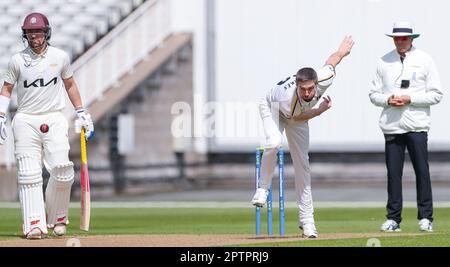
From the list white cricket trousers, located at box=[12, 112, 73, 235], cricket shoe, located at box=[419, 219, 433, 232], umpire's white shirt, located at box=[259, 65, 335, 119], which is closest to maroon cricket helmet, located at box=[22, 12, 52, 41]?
white cricket trousers, located at box=[12, 112, 73, 235]

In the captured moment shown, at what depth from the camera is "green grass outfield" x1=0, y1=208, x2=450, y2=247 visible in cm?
1154

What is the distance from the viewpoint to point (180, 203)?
21.0 meters

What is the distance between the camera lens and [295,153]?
1213 centimetres

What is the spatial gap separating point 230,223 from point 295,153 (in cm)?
377

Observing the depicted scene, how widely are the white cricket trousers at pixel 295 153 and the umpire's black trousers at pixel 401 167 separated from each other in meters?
1.48

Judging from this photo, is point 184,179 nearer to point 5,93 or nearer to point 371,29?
point 371,29

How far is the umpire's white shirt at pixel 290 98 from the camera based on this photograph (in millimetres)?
11555

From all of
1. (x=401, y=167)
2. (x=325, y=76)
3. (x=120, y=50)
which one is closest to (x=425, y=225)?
(x=401, y=167)

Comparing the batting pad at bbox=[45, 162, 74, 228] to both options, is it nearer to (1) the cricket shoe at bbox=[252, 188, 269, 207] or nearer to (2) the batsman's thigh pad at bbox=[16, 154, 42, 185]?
(2) the batsman's thigh pad at bbox=[16, 154, 42, 185]

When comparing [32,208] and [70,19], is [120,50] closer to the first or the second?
[70,19]

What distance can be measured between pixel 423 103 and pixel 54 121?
3646 millimetres

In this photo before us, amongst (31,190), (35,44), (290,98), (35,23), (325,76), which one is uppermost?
(35,23)

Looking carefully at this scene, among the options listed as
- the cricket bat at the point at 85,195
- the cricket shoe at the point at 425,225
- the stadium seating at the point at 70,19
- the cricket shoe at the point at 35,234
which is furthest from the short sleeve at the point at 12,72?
the stadium seating at the point at 70,19
